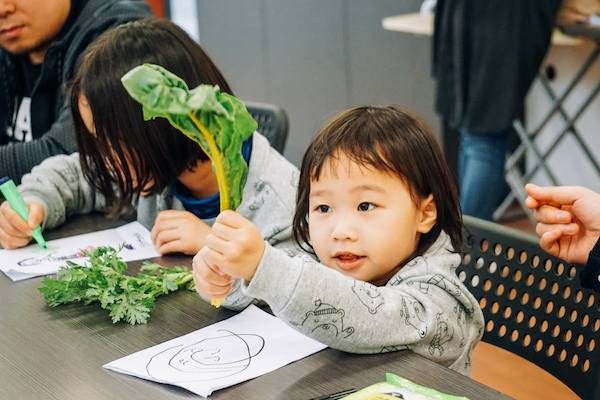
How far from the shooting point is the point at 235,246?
1001 mm

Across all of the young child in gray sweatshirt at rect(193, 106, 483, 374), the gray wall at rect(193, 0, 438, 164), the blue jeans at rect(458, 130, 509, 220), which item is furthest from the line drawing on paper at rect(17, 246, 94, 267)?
the gray wall at rect(193, 0, 438, 164)

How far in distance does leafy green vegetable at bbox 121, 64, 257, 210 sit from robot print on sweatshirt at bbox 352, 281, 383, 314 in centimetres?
17

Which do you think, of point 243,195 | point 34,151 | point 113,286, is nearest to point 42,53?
point 34,151

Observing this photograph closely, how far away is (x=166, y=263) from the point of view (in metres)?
1.48

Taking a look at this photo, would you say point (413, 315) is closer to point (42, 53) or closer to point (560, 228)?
point (560, 228)

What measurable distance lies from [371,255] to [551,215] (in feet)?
0.94

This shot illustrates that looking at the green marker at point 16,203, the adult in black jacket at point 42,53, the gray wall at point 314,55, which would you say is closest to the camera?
the green marker at point 16,203

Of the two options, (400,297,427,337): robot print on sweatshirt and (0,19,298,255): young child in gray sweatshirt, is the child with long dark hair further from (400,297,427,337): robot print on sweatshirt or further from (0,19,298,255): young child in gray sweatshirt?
(400,297,427,337): robot print on sweatshirt

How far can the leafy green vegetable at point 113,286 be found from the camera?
1266 mm

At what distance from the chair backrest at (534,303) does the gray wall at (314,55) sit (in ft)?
8.64

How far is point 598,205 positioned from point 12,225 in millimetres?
974

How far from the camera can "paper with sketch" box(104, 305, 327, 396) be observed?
106cm

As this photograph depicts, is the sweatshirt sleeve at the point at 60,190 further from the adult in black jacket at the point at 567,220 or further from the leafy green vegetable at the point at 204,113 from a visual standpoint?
the adult in black jacket at the point at 567,220

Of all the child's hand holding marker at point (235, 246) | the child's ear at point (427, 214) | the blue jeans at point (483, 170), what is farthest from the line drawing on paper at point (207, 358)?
the blue jeans at point (483, 170)
